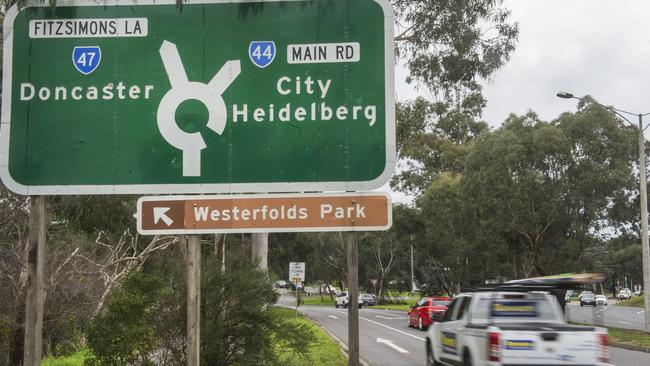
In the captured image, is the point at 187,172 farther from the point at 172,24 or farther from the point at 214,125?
the point at 172,24

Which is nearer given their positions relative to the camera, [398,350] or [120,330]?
[120,330]

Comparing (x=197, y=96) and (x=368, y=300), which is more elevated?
(x=197, y=96)

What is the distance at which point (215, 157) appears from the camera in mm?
6633

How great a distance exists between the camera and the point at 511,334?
31.0ft

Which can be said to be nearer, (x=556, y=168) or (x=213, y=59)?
(x=213, y=59)

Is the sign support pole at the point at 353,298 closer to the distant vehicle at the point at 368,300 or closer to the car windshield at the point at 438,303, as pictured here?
the car windshield at the point at 438,303

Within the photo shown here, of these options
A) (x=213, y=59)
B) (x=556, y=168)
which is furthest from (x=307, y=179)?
(x=556, y=168)

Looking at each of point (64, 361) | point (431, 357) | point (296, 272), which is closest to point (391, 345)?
point (296, 272)

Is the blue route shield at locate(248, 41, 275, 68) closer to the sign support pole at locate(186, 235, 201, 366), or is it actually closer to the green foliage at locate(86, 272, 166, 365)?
the sign support pole at locate(186, 235, 201, 366)

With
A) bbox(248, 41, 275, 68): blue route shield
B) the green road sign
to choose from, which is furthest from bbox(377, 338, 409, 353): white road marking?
bbox(248, 41, 275, 68): blue route shield

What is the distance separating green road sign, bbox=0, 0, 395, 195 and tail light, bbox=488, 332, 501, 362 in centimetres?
401

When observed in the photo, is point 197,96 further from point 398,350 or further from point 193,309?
point 398,350

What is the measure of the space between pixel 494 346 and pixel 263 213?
4.57 m

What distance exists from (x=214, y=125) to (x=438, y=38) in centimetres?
1216
